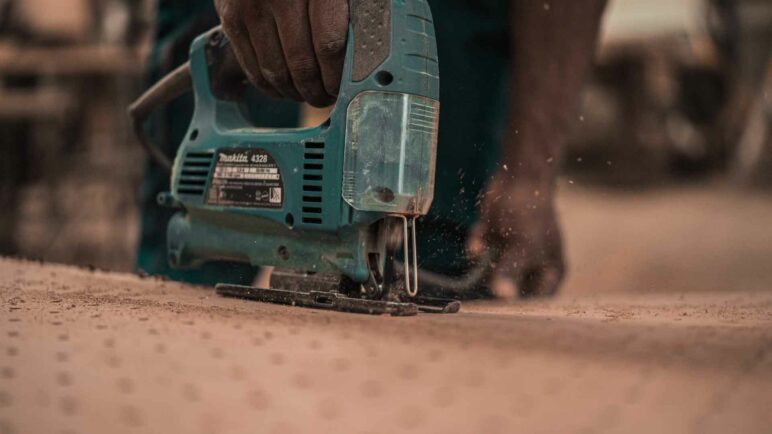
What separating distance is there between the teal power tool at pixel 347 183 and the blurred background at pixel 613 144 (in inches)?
91.0

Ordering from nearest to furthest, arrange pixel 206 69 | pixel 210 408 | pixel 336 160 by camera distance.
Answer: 1. pixel 210 408
2. pixel 336 160
3. pixel 206 69

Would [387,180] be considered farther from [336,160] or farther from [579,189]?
[579,189]

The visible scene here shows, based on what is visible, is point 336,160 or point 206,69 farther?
point 206,69

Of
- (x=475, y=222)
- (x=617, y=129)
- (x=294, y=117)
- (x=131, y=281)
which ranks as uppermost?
(x=617, y=129)

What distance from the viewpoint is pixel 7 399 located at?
97 centimetres

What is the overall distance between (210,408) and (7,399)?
0.82ft

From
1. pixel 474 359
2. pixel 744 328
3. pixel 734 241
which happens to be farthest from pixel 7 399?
pixel 734 241

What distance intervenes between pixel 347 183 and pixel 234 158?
1.26ft

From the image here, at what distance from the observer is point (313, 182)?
1701 millimetres

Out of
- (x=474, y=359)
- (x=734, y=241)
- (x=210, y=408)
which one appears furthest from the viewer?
(x=734, y=241)

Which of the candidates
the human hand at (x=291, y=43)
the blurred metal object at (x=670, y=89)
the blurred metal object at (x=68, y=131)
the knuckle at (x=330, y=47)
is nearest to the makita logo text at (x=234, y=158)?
the human hand at (x=291, y=43)

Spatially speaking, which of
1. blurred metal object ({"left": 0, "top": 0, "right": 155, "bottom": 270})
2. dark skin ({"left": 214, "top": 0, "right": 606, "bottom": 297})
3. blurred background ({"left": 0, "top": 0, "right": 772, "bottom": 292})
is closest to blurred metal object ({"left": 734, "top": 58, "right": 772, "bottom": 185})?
blurred background ({"left": 0, "top": 0, "right": 772, "bottom": 292})

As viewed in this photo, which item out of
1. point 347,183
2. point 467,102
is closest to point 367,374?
point 347,183

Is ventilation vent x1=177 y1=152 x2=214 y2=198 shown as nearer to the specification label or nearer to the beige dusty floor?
the specification label
